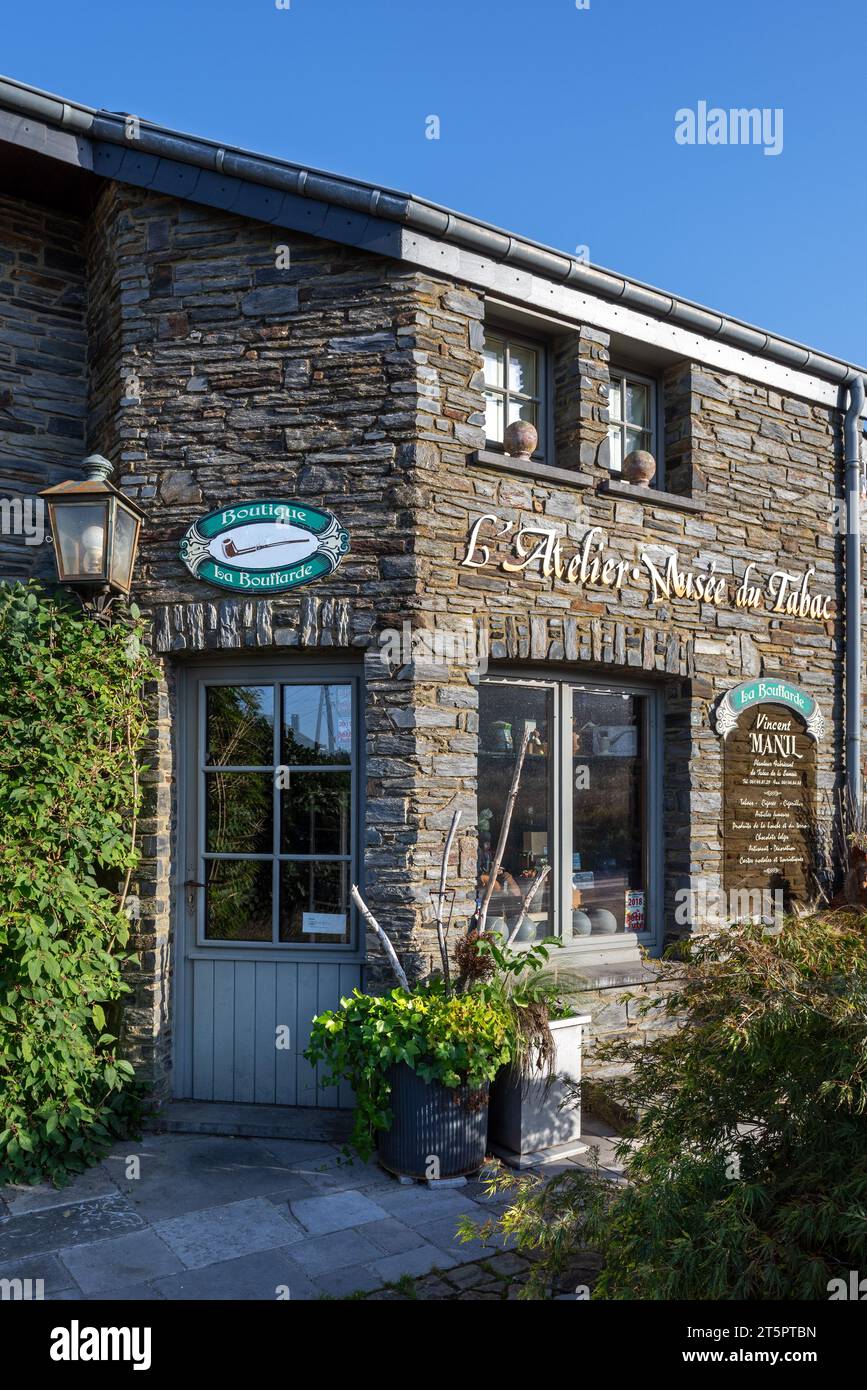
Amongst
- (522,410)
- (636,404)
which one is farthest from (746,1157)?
(636,404)

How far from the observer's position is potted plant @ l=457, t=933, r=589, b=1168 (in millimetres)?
4500

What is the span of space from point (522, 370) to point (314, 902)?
3.49 m

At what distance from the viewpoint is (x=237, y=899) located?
5262mm

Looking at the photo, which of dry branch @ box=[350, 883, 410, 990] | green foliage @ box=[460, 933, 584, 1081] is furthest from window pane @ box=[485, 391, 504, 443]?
green foliage @ box=[460, 933, 584, 1081]

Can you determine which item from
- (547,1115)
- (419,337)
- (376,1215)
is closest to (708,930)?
(547,1115)

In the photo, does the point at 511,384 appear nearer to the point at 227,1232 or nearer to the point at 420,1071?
the point at 420,1071

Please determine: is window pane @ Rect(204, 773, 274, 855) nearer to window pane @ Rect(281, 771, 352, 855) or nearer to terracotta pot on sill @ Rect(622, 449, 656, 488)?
window pane @ Rect(281, 771, 352, 855)

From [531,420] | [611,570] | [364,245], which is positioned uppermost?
[364,245]

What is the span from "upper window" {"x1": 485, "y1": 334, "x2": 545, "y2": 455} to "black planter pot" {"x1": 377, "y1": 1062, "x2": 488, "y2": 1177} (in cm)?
365

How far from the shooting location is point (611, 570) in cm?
570

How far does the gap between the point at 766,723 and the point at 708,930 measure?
59.0 inches

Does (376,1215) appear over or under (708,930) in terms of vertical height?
under

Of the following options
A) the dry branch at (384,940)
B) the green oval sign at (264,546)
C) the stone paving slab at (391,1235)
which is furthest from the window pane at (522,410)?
the stone paving slab at (391,1235)
